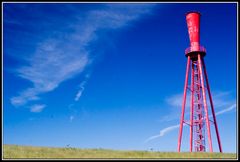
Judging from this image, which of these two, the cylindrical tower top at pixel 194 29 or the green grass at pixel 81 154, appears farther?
the cylindrical tower top at pixel 194 29

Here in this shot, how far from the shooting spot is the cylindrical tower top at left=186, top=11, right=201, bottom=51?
189 feet

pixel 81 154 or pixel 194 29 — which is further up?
pixel 194 29

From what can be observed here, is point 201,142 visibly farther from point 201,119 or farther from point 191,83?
point 191,83

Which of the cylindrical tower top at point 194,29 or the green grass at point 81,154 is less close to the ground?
the cylindrical tower top at point 194,29

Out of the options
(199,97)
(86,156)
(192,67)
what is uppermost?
(192,67)

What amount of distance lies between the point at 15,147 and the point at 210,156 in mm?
17153

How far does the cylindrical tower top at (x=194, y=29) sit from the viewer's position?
5762 cm

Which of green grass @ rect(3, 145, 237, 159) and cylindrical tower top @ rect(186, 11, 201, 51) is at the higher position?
cylindrical tower top @ rect(186, 11, 201, 51)

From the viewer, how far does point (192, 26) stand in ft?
189

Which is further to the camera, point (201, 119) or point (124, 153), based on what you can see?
point (201, 119)

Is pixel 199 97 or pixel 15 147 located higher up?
pixel 199 97

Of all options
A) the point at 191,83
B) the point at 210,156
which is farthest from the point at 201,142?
the point at 210,156

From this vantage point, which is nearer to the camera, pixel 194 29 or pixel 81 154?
pixel 81 154

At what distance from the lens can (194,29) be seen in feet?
189
